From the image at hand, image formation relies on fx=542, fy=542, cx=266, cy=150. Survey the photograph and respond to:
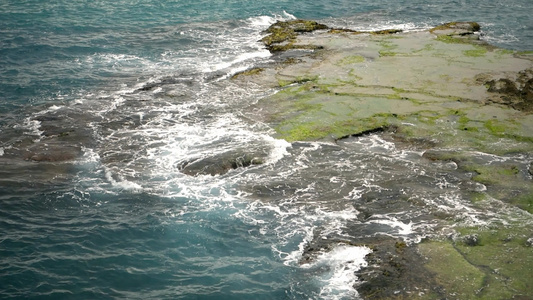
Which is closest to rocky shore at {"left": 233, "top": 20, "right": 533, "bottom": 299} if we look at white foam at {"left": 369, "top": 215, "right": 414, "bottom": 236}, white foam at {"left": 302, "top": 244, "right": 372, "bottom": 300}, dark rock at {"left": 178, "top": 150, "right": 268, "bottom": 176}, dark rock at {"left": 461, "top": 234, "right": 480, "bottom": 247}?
dark rock at {"left": 461, "top": 234, "right": 480, "bottom": 247}

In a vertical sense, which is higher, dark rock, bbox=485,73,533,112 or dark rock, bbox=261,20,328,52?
dark rock, bbox=261,20,328,52

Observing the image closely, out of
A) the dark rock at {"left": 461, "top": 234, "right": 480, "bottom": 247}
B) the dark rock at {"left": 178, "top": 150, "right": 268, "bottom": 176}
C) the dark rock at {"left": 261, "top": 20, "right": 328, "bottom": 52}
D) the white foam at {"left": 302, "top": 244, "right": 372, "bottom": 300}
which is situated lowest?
the white foam at {"left": 302, "top": 244, "right": 372, "bottom": 300}

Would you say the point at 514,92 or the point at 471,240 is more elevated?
the point at 514,92

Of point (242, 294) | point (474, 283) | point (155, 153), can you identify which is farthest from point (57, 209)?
point (474, 283)

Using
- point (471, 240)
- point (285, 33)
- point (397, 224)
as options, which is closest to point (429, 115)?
point (397, 224)

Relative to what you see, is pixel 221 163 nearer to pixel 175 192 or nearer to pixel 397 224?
pixel 175 192

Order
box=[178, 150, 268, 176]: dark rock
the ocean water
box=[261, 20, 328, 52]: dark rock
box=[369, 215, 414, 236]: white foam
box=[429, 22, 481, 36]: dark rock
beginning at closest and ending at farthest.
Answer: the ocean water → box=[369, 215, 414, 236]: white foam → box=[178, 150, 268, 176]: dark rock → box=[261, 20, 328, 52]: dark rock → box=[429, 22, 481, 36]: dark rock

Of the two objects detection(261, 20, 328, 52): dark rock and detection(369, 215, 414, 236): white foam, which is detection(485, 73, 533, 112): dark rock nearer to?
detection(369, 215, 414, 236): white foam
